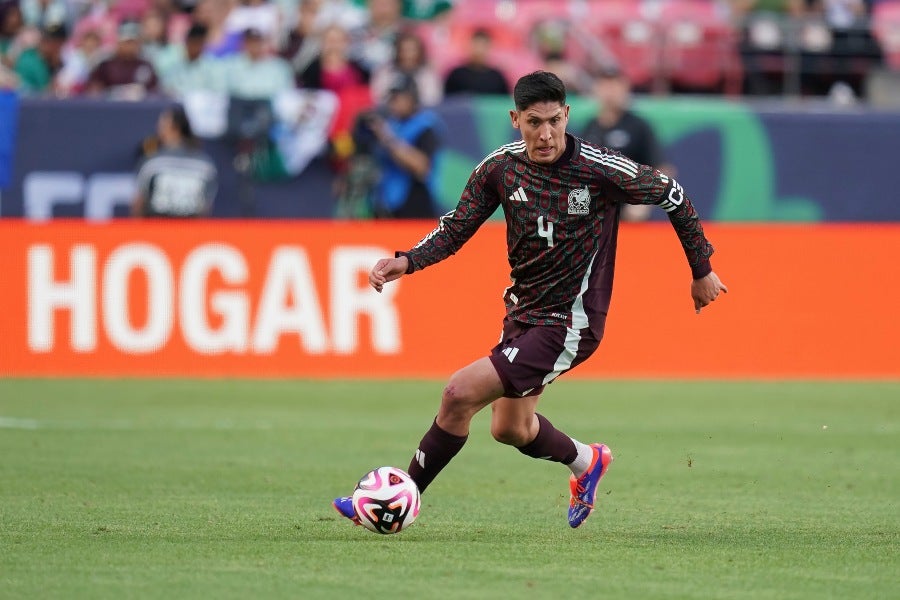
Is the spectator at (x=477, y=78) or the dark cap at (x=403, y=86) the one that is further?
the spectator at (x=477, y=78)

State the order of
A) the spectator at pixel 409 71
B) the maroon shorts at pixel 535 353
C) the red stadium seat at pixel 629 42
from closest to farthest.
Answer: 1. the maroon shorts at pixel 535 353
2. the spectator at pixel 409 71
3. the red stadium seat at pixel 629 42

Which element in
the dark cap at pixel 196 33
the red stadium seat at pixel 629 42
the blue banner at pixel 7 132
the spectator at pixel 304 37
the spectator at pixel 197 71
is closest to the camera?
the blue banner at pixel 7 132

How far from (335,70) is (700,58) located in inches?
210

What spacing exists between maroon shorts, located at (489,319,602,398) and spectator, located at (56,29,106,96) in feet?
42.9

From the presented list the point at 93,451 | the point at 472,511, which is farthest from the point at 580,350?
the point at 93,451

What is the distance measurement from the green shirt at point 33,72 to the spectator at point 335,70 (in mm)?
3615

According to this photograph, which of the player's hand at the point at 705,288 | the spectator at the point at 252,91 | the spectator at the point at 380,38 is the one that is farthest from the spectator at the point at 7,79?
the player's hand at the point at 705,288

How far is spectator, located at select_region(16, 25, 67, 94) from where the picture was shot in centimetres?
1988

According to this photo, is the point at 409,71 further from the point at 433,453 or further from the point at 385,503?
the point at 385,503

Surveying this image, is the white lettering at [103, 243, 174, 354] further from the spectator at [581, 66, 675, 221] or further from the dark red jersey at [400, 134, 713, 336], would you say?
the dark red jersey at [400, 134, 713, 336]

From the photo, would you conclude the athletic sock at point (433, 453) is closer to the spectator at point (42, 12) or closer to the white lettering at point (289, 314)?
the white lettering at point (289, 314)

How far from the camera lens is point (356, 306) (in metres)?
15.4

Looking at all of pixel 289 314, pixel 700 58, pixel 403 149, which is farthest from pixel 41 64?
pixel 700 58

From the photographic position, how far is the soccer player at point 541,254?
739 cm
